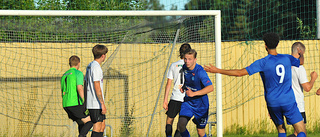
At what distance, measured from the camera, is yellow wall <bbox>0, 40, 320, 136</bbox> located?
26.9 feet

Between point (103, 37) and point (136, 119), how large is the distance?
1961 millimetres

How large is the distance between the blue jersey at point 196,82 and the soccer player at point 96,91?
1.32 meters

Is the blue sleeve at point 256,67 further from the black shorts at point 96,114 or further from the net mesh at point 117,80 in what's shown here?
the net mesh at point 117,80

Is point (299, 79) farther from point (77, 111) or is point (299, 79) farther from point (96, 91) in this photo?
point (77, 111)

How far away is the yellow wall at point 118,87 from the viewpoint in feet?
26.9

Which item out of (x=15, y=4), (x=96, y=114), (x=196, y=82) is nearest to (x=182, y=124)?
(x=196, y=82)

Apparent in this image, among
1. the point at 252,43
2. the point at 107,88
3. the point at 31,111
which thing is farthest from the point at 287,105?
the point at 31,111

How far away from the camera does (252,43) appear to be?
8.65 metres

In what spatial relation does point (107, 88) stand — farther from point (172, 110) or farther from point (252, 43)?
point (252, 43)

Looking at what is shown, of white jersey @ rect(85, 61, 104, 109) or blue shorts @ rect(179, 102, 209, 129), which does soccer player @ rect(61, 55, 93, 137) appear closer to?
white jersey @ rect(85, 61, 104, 109)

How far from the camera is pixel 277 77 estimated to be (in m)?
4.89

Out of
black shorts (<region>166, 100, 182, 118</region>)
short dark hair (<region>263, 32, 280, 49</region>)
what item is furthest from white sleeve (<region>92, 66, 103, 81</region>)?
short dark hair (<region>263, 32, 280, 49</region>)

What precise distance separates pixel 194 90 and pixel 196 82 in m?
0.14

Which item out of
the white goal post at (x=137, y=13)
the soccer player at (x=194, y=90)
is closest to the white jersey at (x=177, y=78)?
the soccer player at (x=194, y=90)
